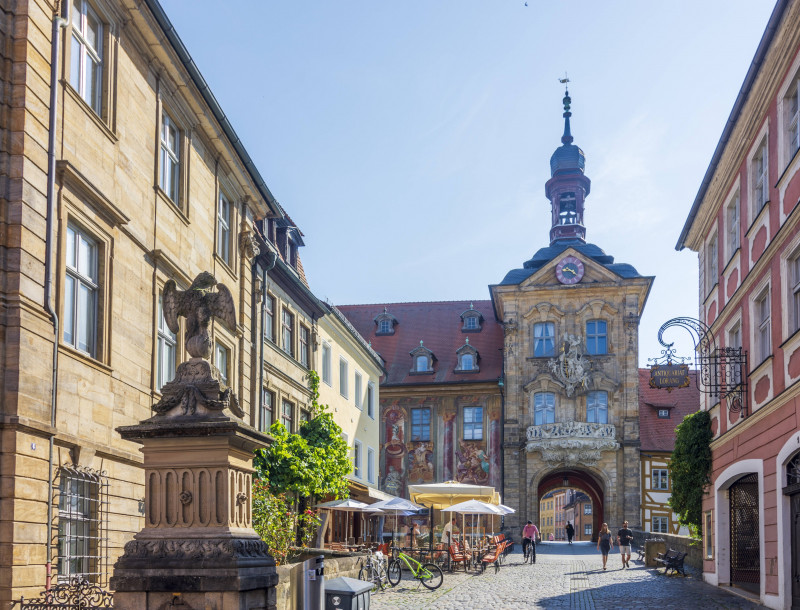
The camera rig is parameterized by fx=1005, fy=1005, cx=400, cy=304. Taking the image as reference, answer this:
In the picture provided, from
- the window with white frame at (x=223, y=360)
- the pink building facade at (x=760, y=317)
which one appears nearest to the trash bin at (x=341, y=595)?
the pink building facade at (x=760, y=317)

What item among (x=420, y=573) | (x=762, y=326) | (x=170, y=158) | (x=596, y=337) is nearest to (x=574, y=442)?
(x=596, y=337)

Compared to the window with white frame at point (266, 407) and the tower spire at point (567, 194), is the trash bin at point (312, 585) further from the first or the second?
the tower spire at point (567, 194)

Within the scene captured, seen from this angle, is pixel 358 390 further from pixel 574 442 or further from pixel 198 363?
pixel 198 363

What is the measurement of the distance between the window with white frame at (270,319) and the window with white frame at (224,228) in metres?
4.23

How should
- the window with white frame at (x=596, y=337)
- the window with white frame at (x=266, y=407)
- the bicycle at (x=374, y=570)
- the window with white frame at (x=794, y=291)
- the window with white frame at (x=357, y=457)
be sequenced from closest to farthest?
1. the window with white frame at (x=794, y=291)
2. the bicycle at (x=374, y=570)
3. the window with white frame at (x=266, y=407)
4. the window with white frame at (x=357, y=457)
5. the window with white frame at (x=596, y=337)

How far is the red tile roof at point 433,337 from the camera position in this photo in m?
51.7

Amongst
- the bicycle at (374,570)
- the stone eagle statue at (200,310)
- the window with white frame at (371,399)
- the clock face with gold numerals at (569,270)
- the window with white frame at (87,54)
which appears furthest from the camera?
the clock face with gold numerals at (569,270)

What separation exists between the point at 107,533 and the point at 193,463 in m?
6.36

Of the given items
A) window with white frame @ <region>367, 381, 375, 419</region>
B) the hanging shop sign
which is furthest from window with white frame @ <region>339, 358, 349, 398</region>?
the hanging shop sign

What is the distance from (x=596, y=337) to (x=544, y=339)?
248 cm

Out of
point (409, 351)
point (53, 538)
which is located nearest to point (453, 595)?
point (53, 538)

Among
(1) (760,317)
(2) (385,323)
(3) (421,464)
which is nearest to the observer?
(1) (760,317)

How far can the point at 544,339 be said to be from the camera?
160ft

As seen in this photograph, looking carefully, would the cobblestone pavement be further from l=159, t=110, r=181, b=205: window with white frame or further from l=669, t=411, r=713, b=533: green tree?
l=159, t=110, r=181, b=205: window with white frame
